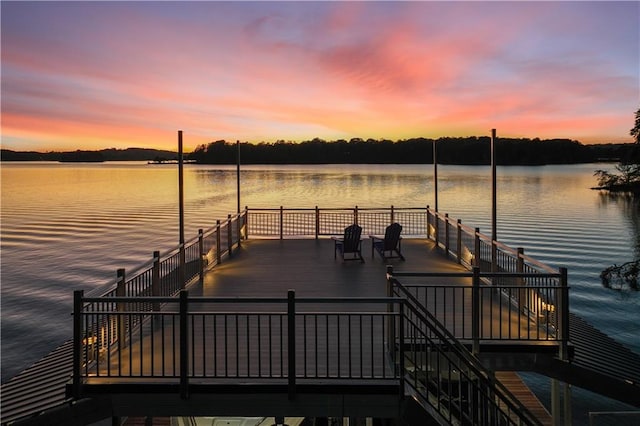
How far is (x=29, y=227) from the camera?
39.3 metres

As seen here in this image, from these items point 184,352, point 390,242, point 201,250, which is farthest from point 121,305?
point 390,242

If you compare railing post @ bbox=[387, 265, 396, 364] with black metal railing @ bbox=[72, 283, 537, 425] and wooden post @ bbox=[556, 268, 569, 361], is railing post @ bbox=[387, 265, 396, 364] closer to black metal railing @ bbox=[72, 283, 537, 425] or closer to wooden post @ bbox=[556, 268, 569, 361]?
black metal railing @ bbox=[72, 283, 537, 425]

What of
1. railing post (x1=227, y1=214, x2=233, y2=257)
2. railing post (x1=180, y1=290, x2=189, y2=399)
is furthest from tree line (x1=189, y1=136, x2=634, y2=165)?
railing post (x1=180, y1=290, x2=189, y2=399)

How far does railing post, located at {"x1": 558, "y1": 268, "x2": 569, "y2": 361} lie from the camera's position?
19.7ft

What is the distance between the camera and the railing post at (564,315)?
19.7 ft

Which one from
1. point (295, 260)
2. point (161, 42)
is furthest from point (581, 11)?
point (295, 260)

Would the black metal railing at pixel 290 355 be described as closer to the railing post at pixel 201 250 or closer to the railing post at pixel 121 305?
the railing post at pixel 121 305

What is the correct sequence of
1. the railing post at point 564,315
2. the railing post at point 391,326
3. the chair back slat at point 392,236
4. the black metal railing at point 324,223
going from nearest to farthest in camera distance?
the railing post at point 391,326
the railing post at point 564,315
the chair back slat at point 392,236
the black metal railing at point 324,223

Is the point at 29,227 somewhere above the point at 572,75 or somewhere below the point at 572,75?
below

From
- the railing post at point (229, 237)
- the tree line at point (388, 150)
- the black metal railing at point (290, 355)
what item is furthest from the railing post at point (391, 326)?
the tree line at point (388, 150)

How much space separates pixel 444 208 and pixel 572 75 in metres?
16.9

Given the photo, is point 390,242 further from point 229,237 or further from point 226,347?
point 226,347

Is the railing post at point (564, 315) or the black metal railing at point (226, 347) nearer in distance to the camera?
the black metal railing at point (226, 347)

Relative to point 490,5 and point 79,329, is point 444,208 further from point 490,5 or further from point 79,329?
point 79,329
